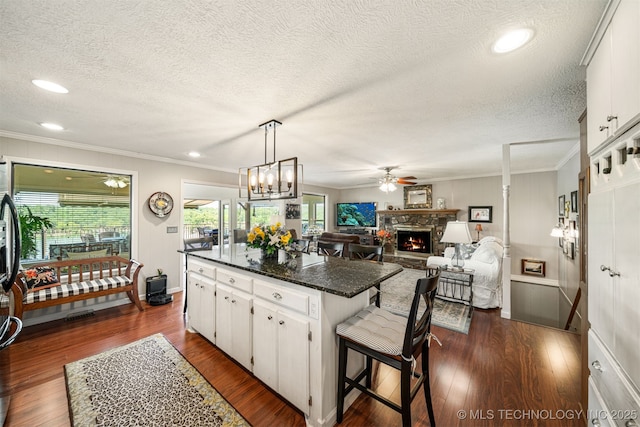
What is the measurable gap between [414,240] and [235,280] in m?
6.28

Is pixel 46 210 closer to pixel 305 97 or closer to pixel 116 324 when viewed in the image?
pixel 116 324

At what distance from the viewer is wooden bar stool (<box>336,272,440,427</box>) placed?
4.55 ft

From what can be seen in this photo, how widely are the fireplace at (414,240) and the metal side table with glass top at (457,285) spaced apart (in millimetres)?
3198

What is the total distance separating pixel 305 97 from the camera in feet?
6.73

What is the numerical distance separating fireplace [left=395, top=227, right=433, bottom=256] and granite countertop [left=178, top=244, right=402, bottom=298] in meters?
5.35

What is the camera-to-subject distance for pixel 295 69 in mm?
1652

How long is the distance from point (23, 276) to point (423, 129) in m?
5.15

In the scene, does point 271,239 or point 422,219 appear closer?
point 271,239

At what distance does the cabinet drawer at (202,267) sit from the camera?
8.21 feet

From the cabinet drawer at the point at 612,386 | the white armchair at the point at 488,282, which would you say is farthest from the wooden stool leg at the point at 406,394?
the white armchair at the point at 488,282

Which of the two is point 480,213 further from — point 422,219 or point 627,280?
point 627,280

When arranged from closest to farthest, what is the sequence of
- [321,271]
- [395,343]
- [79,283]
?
1. [395,343]
2. [321,271]
3. [79,283]

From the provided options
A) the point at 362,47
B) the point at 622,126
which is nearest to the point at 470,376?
the point at 622,126

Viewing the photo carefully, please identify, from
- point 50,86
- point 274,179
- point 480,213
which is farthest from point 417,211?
point 50,86
